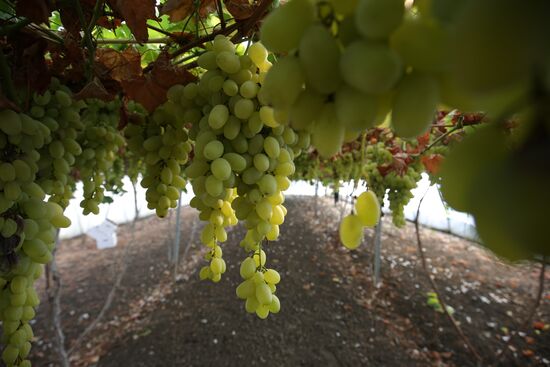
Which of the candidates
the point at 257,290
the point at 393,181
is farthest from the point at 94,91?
the point at 393,181

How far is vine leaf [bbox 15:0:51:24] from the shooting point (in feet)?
2.05

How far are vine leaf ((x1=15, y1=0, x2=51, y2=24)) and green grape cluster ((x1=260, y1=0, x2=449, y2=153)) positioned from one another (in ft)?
2.03

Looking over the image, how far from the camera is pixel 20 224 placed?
660mm

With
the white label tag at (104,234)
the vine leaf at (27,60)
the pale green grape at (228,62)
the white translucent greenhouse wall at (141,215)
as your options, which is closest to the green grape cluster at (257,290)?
the pale green grape at (228,62)

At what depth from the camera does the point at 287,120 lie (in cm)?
29

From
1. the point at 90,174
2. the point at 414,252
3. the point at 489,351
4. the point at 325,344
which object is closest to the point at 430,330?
the point at 489,351

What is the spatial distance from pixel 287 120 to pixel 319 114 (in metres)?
0.03

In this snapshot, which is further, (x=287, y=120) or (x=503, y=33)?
(x=287, y=120)

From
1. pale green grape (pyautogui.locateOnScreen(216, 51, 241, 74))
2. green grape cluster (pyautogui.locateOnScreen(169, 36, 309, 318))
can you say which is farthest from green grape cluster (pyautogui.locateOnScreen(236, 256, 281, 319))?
pale green grape (pyautogui.locateOnScreen(216, 51, 241, 74))

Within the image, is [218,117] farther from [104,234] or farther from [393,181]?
[104,234]

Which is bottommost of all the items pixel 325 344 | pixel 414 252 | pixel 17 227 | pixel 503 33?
pixel 325 344

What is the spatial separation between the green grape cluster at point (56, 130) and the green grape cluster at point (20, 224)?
0.06 meters

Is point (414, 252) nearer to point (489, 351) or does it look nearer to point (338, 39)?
point (489, 351)

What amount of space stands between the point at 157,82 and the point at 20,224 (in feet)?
1.37
